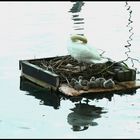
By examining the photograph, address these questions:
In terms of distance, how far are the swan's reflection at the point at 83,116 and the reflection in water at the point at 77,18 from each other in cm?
820

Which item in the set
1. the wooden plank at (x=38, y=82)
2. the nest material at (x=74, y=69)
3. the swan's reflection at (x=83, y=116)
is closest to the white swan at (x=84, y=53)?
the nest material at (x=74, y=69)

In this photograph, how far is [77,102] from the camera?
1523 cm

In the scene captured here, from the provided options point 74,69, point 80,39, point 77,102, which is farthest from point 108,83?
point 80,39

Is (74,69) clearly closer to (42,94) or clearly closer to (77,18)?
(42,94)

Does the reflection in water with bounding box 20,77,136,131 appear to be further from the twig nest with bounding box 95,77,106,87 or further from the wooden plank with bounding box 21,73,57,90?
the twig nest with bounding box 95,77,106,87

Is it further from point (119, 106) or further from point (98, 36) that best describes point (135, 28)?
point (119, 106)

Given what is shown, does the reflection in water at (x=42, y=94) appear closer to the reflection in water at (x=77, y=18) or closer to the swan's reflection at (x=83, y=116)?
the swan's reflection at (x=83, y=116)

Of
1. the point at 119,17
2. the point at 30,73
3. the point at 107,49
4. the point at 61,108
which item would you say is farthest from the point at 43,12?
the point at 61,108

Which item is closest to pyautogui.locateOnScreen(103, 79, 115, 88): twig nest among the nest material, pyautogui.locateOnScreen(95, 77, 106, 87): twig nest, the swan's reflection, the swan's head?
pyautogui.locateOnScreen(95, 77, 106, 87): twig nest

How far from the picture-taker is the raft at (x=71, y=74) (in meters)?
15.7

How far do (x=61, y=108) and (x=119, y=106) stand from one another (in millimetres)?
1158

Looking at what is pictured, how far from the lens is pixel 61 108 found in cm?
1502

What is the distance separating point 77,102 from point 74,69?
1446 millimetres

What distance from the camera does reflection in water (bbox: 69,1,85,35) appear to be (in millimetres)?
23669
